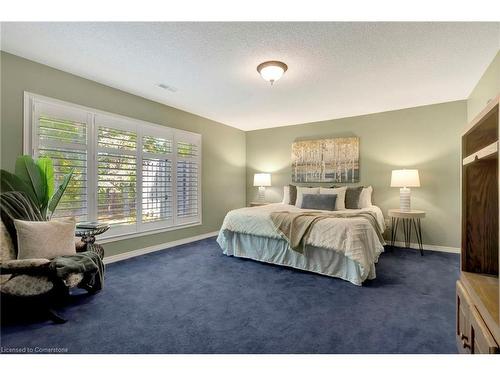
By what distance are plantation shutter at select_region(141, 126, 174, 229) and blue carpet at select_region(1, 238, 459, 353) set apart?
1028 mm

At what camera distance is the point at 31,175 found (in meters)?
2.47

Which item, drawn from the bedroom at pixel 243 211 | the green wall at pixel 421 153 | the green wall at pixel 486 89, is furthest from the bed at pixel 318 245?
the green wall at pixel 486 89

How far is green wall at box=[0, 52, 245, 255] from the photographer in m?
2.63

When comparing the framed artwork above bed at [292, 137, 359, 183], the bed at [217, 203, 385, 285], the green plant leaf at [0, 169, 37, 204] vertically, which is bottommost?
the bed at [217, 203, 385, 285]

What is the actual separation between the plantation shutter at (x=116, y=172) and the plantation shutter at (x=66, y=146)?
179 mm

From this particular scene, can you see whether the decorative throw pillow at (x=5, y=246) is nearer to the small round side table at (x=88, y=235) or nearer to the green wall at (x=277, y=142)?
the small round side table at (x=88, y=235)

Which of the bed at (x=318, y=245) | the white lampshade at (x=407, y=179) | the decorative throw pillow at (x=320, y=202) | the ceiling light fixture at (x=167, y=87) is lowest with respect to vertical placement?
the bed at (x=318, y=245)

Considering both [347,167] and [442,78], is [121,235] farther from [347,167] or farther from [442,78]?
[442,78]

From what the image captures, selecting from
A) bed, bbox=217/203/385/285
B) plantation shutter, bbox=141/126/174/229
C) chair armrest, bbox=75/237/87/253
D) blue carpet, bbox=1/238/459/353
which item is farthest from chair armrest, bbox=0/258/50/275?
bed, bbox=217/203/385/285

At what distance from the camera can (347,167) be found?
4836mm

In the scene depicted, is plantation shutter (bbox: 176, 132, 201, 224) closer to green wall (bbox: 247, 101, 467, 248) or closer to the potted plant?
the potted plant

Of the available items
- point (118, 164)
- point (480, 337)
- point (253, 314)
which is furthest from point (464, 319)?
point (118, 164)

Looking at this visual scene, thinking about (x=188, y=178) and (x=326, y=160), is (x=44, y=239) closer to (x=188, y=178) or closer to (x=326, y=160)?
(x=188, y=178)

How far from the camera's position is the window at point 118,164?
2941 millimetres
